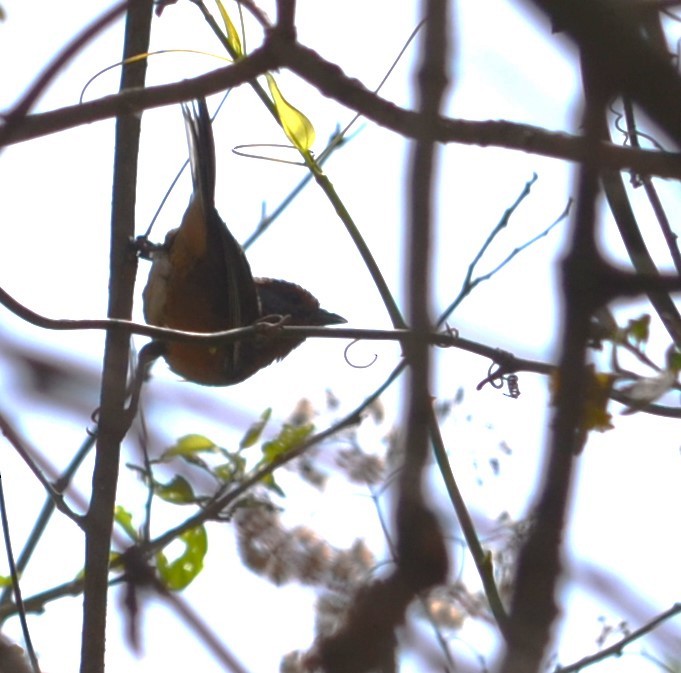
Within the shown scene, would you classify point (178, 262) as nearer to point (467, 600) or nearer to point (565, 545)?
point (467, 600)

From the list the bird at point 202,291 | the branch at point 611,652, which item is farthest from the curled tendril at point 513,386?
the bird at point 202,291

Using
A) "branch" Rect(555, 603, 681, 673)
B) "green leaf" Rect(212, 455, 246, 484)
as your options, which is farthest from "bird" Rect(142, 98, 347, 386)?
"branch" Rect(555, 603, 681, 673)

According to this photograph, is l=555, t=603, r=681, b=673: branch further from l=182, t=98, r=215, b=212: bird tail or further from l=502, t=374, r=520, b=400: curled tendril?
l=182, t=98, r=215, b=212: bird tail

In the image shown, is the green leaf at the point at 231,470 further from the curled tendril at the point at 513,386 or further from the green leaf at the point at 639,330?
the green leaf at the point at 639,330

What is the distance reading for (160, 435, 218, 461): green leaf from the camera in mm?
3483

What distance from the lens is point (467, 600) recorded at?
2367mm

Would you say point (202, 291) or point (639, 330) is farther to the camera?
point (202, 291)

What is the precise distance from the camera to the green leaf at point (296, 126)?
261 centimetres

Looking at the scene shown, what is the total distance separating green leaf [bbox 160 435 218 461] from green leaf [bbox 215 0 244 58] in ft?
4.16

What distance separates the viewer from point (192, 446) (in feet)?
11.7

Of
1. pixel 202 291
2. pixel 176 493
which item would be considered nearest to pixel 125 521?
pixel 176 493

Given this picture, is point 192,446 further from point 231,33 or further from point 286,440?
point 231,33

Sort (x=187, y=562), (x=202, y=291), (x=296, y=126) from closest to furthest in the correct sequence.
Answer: (x=296, y=126), (x=187, y=562), (x=202, y=291)

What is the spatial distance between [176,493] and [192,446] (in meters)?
0.16
